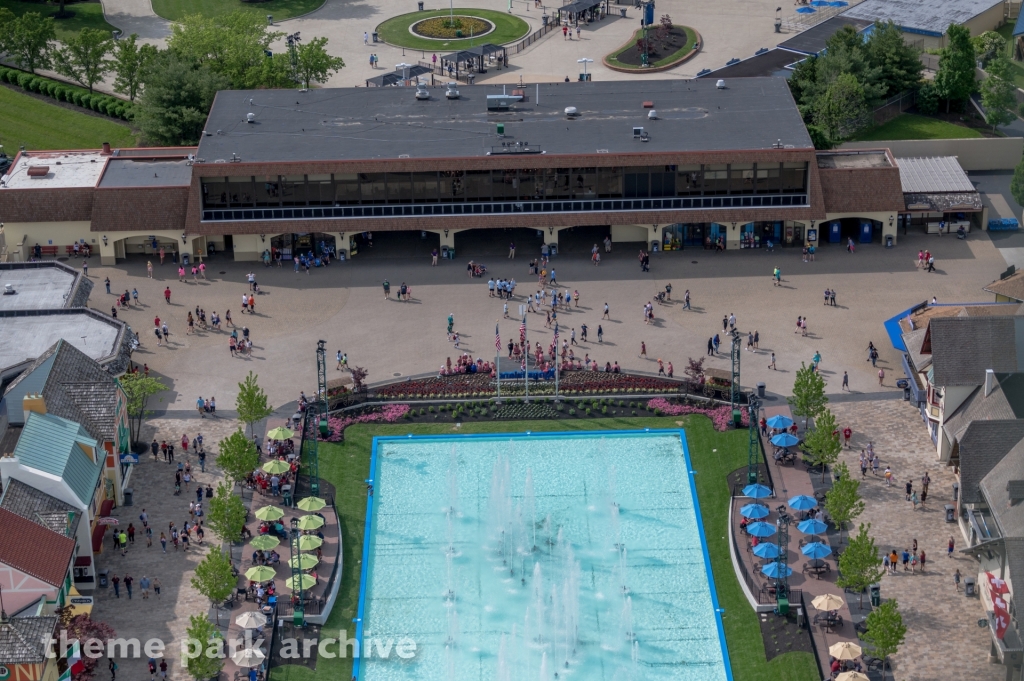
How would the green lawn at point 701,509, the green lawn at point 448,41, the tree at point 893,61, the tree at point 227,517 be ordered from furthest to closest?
the green lawn at point 448,41 → the tree at point 893,61 → the tree at point 227,517 → the green lawn at point 701,509

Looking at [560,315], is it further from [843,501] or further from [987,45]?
[987,45]

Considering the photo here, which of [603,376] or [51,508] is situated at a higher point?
[51,508]

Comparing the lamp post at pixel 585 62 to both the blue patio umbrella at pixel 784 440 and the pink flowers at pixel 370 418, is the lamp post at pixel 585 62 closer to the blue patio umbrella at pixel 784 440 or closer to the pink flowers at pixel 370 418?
the pink flowers at pixel 370 418

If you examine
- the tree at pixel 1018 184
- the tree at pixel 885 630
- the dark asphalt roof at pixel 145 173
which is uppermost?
the tree at pixel 885 630

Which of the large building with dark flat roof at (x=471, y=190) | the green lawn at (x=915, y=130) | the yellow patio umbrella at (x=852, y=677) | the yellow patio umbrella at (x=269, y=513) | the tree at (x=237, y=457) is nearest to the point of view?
the yellow patio umbrella at (x=852, y=677)

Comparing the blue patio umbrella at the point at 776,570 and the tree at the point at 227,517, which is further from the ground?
the tree at the point at 227,517

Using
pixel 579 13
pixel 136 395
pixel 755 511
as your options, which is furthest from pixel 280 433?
pixel 579 13

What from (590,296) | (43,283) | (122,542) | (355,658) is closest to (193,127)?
(43,283)

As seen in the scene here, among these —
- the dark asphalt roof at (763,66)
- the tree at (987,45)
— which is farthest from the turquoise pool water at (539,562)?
the tree at (987,45)

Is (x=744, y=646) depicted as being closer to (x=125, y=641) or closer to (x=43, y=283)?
(x=125, y=641)
